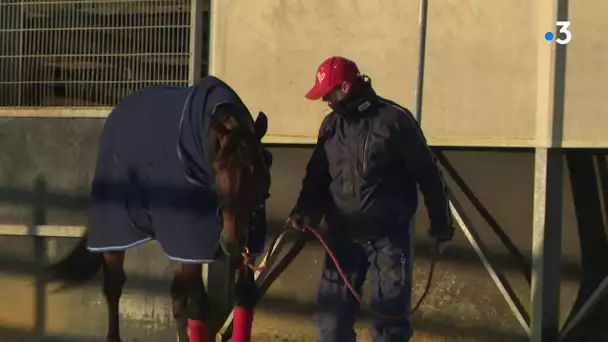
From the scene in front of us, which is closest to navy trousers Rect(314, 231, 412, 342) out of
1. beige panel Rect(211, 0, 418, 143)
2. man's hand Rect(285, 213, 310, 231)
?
man's hand Rect(285, 213, 310, 231)

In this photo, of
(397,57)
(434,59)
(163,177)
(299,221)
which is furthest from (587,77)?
(163,177)

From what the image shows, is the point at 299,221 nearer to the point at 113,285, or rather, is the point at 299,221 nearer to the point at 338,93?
the point at 338,93

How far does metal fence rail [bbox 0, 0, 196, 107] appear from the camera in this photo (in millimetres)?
5262

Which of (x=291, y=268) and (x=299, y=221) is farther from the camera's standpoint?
(x=291, y=268)

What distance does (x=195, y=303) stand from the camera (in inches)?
139

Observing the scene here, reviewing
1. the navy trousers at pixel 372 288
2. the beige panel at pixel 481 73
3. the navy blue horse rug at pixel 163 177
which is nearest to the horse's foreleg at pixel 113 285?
the navy blue horse rug at pixel 163 177

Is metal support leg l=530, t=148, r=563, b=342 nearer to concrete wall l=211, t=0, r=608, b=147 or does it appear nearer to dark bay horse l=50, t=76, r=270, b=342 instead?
concrete wall l=211, t=0, r=608, b=147

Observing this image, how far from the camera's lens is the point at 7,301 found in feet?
18.0

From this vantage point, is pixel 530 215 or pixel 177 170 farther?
pixel 530 215

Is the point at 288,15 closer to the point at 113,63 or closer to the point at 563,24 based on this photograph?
the point at 113,63

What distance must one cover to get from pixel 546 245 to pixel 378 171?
1.71 metres

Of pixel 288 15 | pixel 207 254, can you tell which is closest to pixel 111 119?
pixel 207 254

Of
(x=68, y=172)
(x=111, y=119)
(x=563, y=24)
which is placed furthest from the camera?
(x=68, y=172)

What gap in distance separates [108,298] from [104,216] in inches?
22.9
